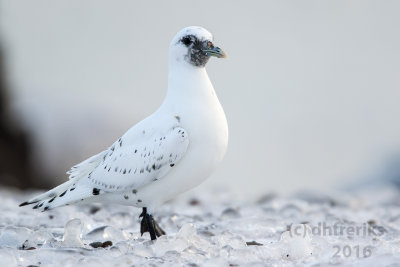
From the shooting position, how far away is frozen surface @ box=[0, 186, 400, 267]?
4848 millimetres

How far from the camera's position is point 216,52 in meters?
5.81

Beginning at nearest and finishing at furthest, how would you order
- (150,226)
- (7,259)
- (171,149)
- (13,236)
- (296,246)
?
(7,259) → (296,246) → (171,149) → (13,236) → (150,226)

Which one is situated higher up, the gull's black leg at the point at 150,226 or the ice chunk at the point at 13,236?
the gull's black leg at the point at 150,226

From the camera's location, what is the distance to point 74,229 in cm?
560

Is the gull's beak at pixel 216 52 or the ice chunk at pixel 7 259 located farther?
the gull's beak at pixel 216 52

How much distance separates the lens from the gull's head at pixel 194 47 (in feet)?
19.2

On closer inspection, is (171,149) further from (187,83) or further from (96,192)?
(96,192)

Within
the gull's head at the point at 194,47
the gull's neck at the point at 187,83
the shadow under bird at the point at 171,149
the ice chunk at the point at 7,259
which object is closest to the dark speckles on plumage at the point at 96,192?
the shadow under bird at the point at 171,149

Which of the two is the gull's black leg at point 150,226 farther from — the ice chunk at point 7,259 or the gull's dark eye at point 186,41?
the gull's dark eye at point 186,41

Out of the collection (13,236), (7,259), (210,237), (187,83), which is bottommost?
(7,259)

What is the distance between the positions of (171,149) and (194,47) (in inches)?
41.8

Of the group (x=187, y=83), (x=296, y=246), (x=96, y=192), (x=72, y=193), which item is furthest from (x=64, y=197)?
(x=296, y=246)

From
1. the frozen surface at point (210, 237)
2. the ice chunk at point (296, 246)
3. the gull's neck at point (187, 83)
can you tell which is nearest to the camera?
the frozen surface at point (210, 237)

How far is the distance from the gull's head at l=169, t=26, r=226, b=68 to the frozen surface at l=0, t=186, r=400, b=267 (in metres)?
1.62
